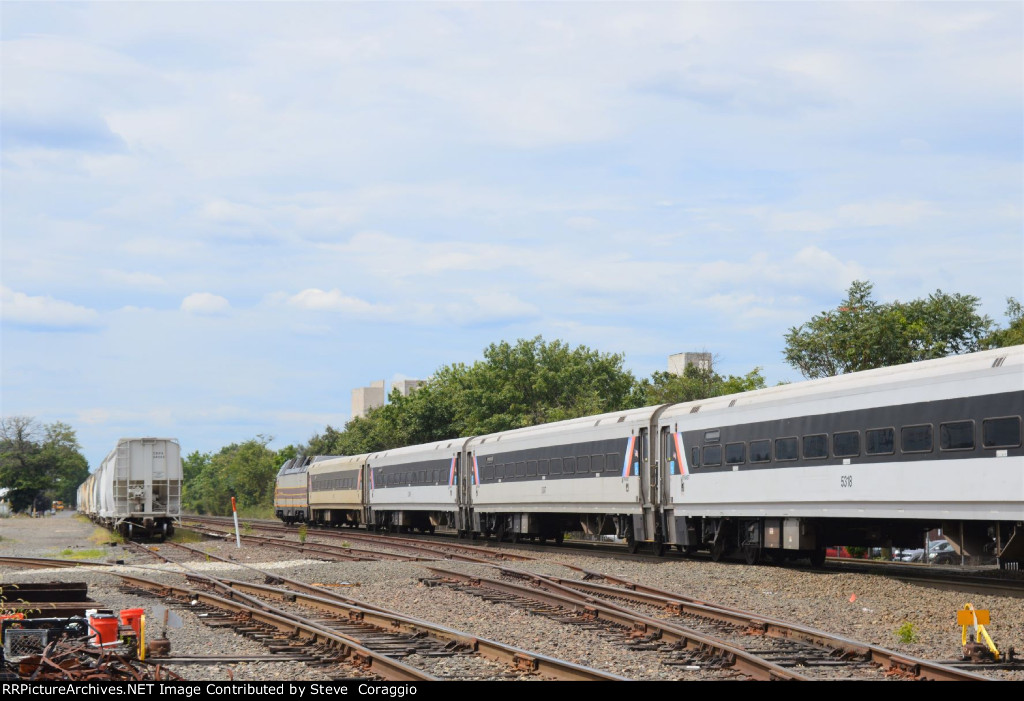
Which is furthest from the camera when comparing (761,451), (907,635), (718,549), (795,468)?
(718,549)

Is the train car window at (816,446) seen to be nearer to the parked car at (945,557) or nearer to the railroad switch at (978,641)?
the railroad switch at (978,641)

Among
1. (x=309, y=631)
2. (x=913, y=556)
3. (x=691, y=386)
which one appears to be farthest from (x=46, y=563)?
(x=691, y=386)

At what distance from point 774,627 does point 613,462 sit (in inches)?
544

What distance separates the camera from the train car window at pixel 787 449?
758 inches

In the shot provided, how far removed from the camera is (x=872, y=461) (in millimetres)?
17391

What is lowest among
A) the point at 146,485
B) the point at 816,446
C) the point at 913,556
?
the point at 913,556

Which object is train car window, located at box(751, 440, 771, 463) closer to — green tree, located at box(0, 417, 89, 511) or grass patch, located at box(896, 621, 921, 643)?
grass patch, located at box(896, 621, 921, 643)

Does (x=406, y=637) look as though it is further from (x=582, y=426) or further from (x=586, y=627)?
(x=582, y=426)

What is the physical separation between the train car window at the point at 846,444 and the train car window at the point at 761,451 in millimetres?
1868

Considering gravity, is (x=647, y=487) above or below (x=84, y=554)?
above

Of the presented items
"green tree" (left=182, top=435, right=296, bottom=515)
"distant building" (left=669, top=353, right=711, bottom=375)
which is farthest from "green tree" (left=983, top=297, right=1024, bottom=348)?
"green tree" (left=182, top=435, right=296, bottom=515)

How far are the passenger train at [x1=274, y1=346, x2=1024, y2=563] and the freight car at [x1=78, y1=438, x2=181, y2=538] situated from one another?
35.8 ft

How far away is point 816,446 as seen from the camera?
18750 mm

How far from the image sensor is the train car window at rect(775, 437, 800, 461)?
1927 cm
